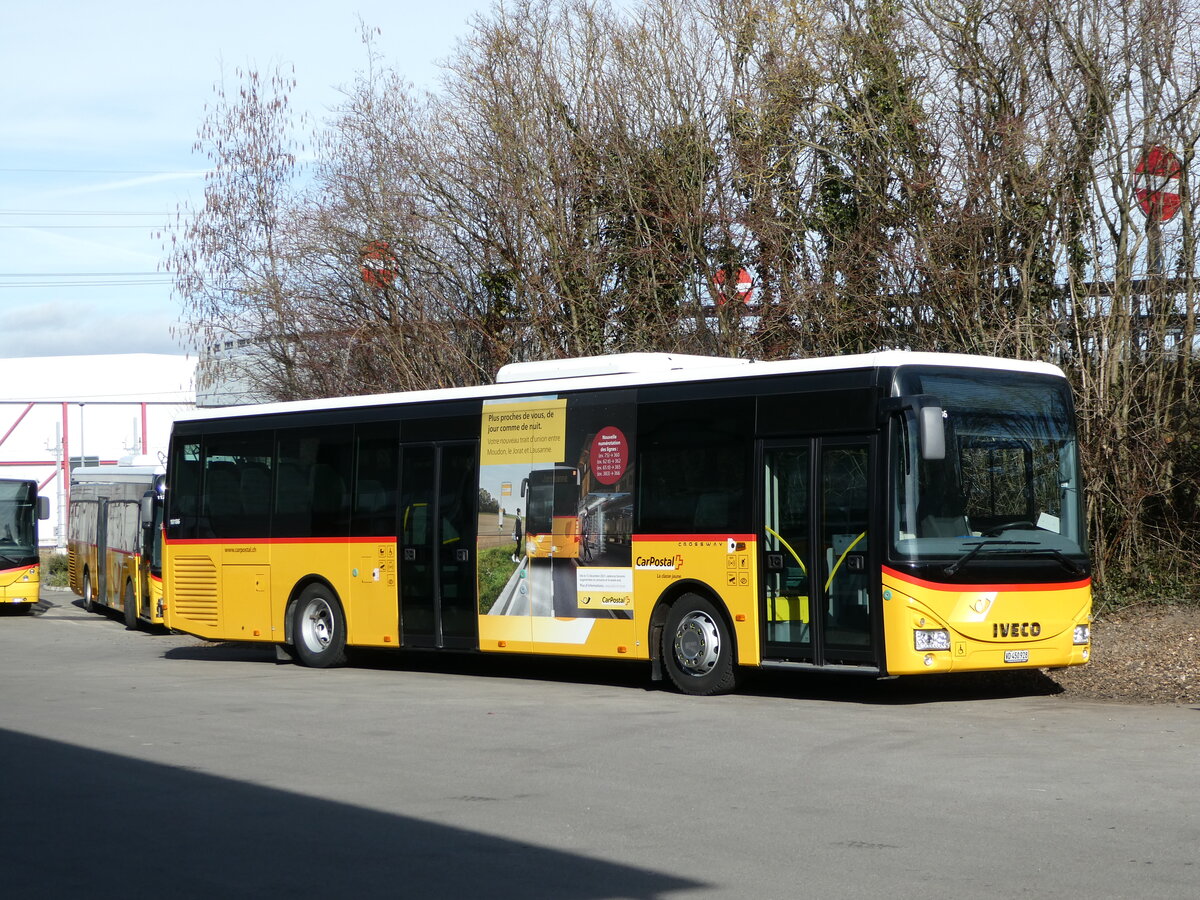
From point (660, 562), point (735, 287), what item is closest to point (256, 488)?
point (660, 562)

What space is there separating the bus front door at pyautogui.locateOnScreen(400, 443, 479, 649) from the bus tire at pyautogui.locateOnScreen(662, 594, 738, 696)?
2757 mm

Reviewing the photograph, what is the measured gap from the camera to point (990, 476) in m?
13.4

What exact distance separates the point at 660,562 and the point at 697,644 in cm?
87

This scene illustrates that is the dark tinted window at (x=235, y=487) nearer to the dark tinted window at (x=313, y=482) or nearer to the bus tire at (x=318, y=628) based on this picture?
the dark tinted window at (x=313, y=482)

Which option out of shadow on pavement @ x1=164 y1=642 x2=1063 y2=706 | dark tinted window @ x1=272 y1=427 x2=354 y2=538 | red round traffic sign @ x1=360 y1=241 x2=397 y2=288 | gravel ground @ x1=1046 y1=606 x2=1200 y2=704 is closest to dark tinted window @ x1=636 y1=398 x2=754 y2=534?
shadow on pavement @ x1=164 y1=642 x2=1063 y2=706

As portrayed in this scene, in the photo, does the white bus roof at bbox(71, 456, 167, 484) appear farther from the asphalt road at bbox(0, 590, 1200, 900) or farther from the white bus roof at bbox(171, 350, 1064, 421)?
the asphalt road at bbox(0, 590, 1200, 900)

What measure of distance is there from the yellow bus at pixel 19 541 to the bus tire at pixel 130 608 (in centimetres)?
445

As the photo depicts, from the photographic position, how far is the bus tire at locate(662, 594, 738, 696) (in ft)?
47.3

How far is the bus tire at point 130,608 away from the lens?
28.2m

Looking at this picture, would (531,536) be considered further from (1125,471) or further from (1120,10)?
(1120,10)

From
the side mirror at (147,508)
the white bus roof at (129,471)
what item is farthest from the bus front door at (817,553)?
the white bus roof at (129,471)

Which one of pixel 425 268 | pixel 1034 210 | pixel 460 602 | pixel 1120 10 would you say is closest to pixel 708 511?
pixel 460 602

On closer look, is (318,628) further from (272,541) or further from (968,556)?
(968,556)

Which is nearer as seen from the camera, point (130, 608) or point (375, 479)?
point (375, 479)
